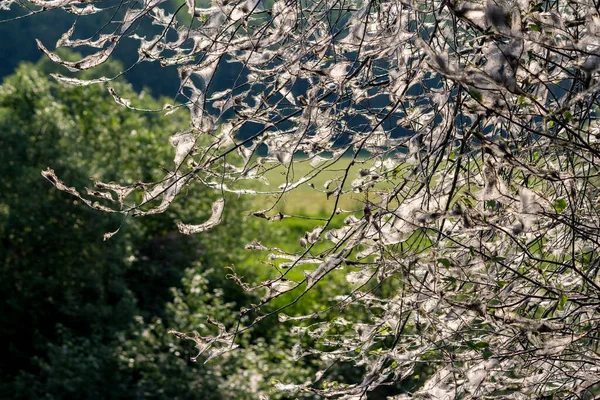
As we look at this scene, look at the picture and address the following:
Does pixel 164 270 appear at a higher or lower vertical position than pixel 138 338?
higher

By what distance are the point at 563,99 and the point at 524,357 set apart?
931 mm

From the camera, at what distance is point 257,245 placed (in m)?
3.06

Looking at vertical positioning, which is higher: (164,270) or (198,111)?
(164,270)

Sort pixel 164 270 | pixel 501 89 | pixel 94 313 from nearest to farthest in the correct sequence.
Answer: pixel 501 89
pixel 94 313
pixel 164 270

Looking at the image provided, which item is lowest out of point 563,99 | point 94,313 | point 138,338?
point 563,99

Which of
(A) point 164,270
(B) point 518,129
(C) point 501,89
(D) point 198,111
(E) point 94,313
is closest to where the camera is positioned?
(C) point 501,89

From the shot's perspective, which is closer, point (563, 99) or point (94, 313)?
point (563, 99)

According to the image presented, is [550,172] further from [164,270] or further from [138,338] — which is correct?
[164,270]

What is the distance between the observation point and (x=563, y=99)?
274cm

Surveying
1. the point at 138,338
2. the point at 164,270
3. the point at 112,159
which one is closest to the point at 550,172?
the point at 138,338

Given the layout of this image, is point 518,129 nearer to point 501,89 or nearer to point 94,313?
point 501,89

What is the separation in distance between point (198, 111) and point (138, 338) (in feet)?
29.3

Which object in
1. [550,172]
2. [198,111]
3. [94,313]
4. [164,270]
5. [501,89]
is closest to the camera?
[501,89]

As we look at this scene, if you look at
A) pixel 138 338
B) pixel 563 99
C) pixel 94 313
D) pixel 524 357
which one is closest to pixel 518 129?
pixel 563 99
